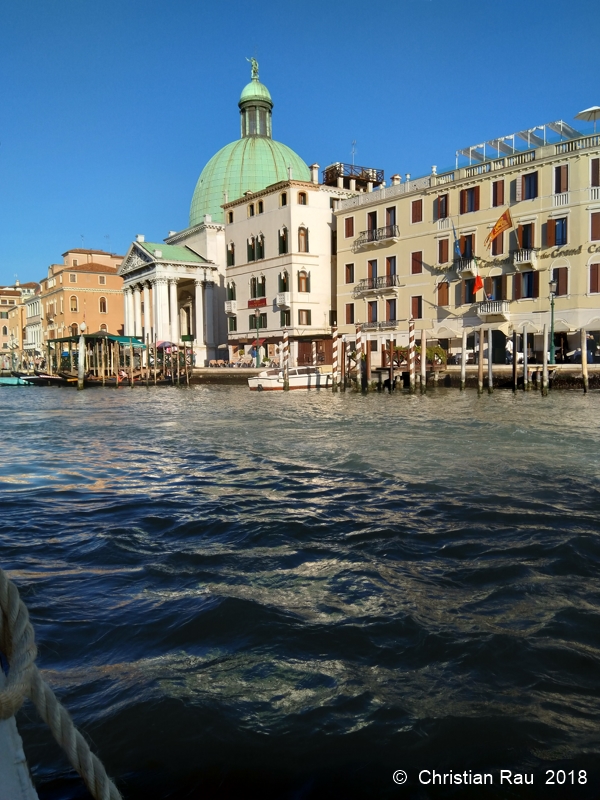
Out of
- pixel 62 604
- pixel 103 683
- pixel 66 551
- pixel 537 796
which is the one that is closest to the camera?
pixel 537 796

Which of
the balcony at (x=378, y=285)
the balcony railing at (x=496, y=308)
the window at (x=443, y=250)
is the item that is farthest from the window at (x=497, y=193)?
the balcony at (x=378, y=285)

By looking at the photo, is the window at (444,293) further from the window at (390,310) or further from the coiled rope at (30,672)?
the coiled rope at (30,672)

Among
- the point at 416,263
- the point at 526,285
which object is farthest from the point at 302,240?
the point at 526,285

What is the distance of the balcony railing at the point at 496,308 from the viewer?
32.3 meters

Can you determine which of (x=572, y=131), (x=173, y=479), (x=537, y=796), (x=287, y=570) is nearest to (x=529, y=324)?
(x=572, y=131)

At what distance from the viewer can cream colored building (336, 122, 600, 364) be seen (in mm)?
29641

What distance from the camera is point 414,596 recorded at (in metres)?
4.45

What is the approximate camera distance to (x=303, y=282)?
1748 inches

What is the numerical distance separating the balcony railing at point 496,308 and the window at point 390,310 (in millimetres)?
6492

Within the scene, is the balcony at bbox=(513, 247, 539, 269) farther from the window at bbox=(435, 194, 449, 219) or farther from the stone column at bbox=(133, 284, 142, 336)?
the stone column at bbox=(133, 284, 142, 336)

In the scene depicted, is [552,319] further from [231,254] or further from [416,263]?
[231,254]

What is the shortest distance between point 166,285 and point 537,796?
53069mm

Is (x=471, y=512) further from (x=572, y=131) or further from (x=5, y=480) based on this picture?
(x=572, y=131)

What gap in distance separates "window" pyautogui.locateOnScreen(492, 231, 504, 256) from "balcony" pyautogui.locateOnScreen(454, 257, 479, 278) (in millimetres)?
992
